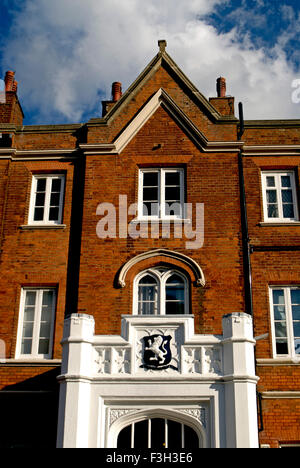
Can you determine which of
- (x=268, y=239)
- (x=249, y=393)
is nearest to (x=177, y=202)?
(x=268, y=239)

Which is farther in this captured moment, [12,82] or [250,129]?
[12,82]

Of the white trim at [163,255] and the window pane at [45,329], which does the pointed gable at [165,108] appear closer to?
the white trim at [163,255]

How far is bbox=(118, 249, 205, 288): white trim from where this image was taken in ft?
52.1

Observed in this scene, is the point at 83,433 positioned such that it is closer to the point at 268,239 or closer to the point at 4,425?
the point at 4,425

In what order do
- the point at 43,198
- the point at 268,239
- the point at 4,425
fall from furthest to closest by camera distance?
the point at 43,198 < the point at 268,239 < the point at 4,425

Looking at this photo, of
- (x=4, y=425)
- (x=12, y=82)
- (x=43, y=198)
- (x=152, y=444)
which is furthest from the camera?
(x=12, y=82)

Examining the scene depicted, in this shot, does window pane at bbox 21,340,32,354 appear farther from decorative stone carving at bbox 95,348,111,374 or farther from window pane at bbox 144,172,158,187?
window pane at bbox 144,172,158,187

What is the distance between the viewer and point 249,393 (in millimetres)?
12258

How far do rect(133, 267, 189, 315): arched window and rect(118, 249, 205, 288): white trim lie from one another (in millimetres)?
358

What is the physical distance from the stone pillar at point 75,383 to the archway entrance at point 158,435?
963 mm

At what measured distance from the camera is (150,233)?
1653cm

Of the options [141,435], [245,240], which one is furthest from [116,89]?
[141,435]

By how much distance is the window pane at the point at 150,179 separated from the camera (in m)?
17.4
